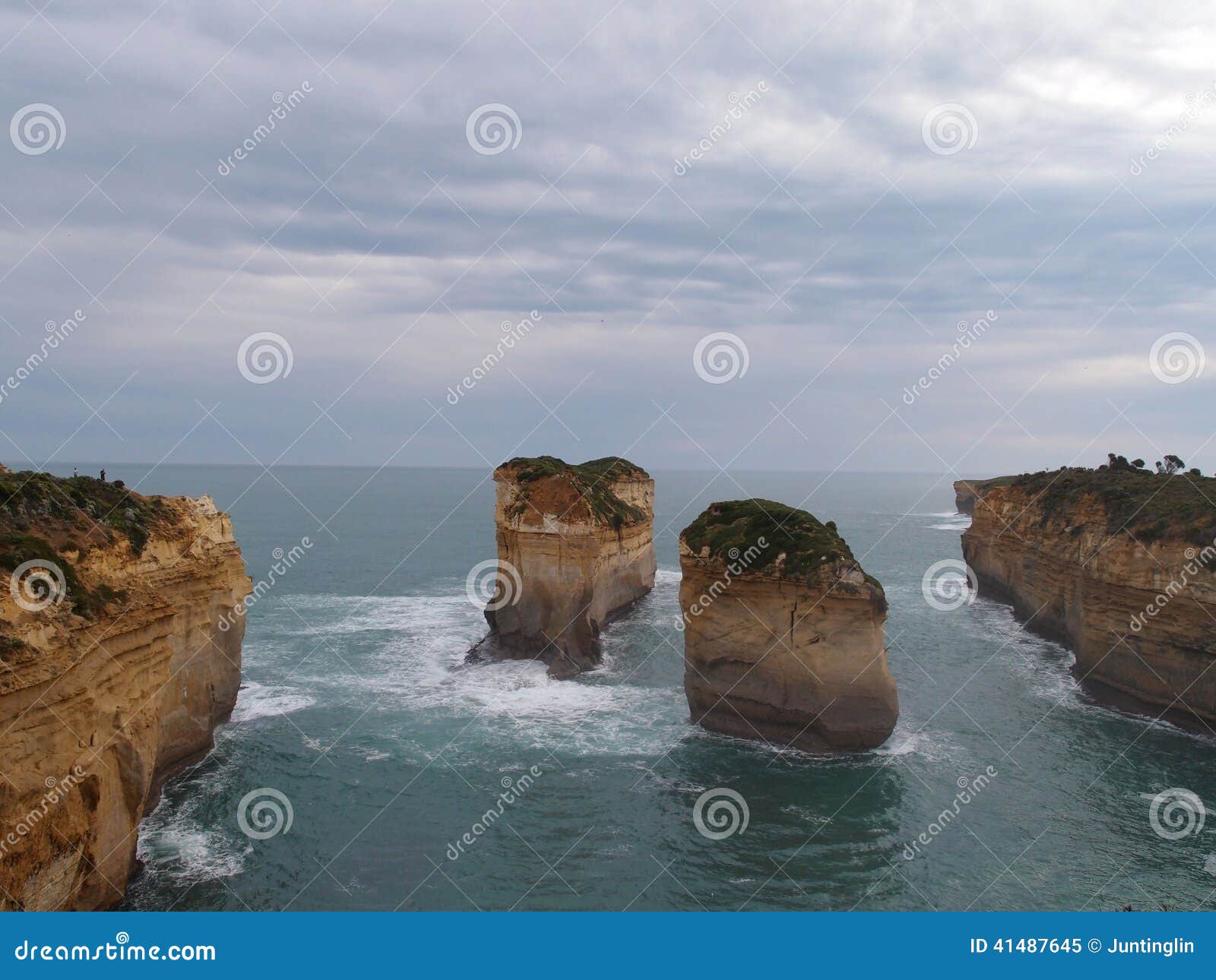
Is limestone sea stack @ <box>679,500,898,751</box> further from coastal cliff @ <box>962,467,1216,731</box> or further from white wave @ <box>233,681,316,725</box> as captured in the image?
white wave @ <box>233,681,316,725</box>

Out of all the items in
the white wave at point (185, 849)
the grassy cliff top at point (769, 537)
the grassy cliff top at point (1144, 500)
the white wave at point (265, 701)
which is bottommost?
the white wave at point (265, 701)

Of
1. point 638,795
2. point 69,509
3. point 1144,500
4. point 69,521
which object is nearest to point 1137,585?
point 1144,500

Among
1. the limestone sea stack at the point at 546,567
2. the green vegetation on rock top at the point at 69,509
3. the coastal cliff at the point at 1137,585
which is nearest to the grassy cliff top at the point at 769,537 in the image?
the limestone sea stack at the point at 546,567

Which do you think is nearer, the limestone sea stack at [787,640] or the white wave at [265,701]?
the limestone sea stack at [787,640]

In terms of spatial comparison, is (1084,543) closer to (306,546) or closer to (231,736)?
(231,736)

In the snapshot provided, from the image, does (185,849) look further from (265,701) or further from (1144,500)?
(1144,500)

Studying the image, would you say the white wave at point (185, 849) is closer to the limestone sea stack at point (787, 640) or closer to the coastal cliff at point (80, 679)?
the coastal cliff at point (80, 679)

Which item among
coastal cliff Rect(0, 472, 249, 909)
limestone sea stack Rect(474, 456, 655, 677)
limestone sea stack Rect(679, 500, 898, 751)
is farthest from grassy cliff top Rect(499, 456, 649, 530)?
coastal cliff Rect(0, 472, 249, 909)
